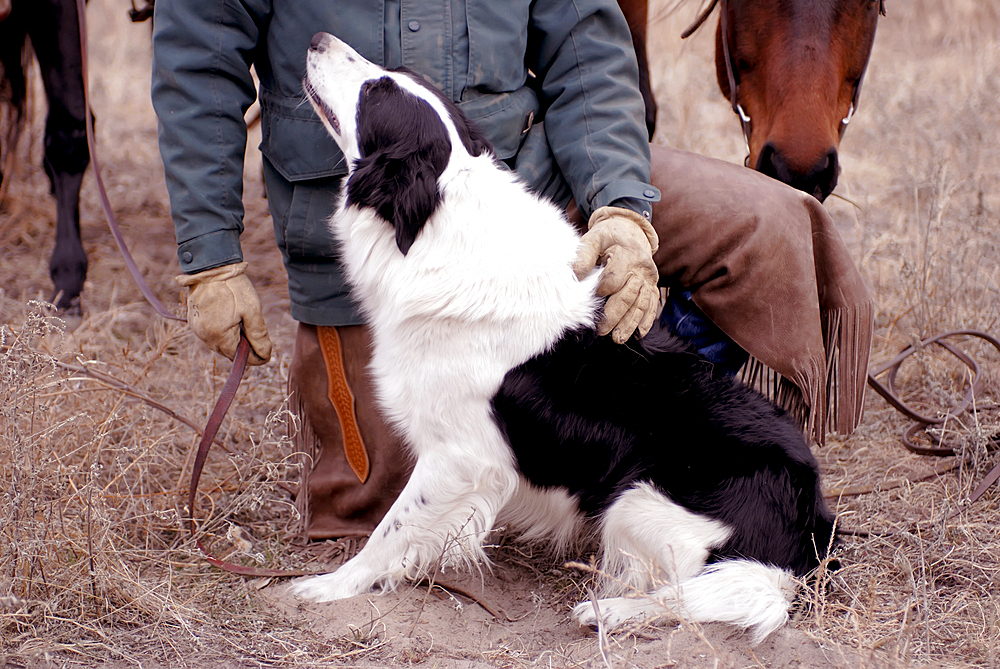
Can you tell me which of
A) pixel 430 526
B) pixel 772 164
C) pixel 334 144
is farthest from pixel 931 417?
pixel 334 144

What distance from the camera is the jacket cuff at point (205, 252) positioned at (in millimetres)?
2338

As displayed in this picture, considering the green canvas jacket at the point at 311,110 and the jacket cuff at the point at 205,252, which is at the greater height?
the green canvas jacket at the point at 311,110

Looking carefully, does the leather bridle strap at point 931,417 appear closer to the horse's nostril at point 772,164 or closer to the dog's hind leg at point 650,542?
the horse's nostril at point 772,164

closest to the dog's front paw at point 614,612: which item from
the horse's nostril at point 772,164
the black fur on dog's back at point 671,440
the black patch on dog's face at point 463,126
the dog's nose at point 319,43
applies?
the black fur on dog's back at point 671,440

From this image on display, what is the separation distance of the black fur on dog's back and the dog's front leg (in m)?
0.15

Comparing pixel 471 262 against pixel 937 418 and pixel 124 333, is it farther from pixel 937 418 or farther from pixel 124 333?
pixel 124 333

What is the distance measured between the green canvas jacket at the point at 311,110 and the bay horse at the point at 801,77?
550 millimetres

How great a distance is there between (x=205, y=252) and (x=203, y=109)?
0.39 m

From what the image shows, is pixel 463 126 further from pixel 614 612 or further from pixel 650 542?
pixel 614 612

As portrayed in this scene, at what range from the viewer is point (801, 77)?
2.78 metres

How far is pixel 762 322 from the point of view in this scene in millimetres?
2471

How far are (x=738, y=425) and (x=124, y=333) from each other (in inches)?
118

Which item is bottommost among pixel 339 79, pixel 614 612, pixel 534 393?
pixel 614 612

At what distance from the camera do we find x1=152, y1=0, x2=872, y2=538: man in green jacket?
7.47 feet
